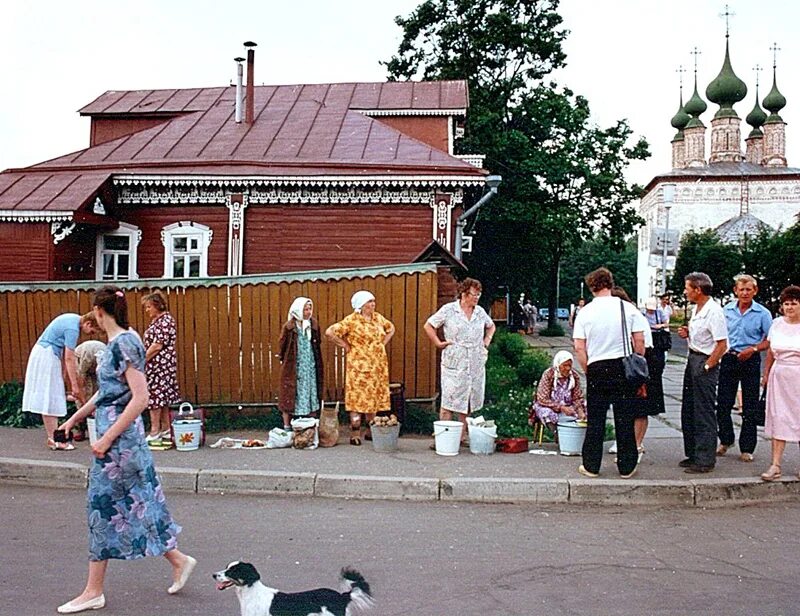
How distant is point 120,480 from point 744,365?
6823 millimetres

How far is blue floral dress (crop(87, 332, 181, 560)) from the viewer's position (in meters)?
4.86

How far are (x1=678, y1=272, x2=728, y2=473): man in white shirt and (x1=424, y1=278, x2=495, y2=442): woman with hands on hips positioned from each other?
2.25 m

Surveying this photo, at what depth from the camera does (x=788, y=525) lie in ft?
23.0

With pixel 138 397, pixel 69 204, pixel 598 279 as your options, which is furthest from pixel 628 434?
pixel 69 204

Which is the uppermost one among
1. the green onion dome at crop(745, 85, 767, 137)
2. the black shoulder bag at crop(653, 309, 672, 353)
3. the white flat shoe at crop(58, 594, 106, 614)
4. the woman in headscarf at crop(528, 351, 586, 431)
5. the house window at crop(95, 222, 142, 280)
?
the green onion dome at crop(745, 85, 767, 137)

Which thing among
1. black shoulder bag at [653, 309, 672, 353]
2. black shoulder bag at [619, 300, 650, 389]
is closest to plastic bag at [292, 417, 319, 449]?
black shoulder bag at [619, 300, 650, 389]

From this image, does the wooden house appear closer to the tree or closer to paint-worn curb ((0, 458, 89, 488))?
paint-worn curb ((0, 458, 89, 488))

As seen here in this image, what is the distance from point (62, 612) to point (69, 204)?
12.5m

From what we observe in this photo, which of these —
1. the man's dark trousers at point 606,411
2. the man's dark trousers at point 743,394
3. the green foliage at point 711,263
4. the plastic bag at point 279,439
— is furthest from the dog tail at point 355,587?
the green foliage at point 711,263

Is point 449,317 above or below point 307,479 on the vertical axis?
above

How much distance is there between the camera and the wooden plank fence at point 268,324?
11.4 metres

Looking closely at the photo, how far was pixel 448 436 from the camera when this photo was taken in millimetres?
9203

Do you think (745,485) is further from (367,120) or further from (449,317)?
(367,120)

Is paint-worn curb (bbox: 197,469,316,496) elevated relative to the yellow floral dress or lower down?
lower down
